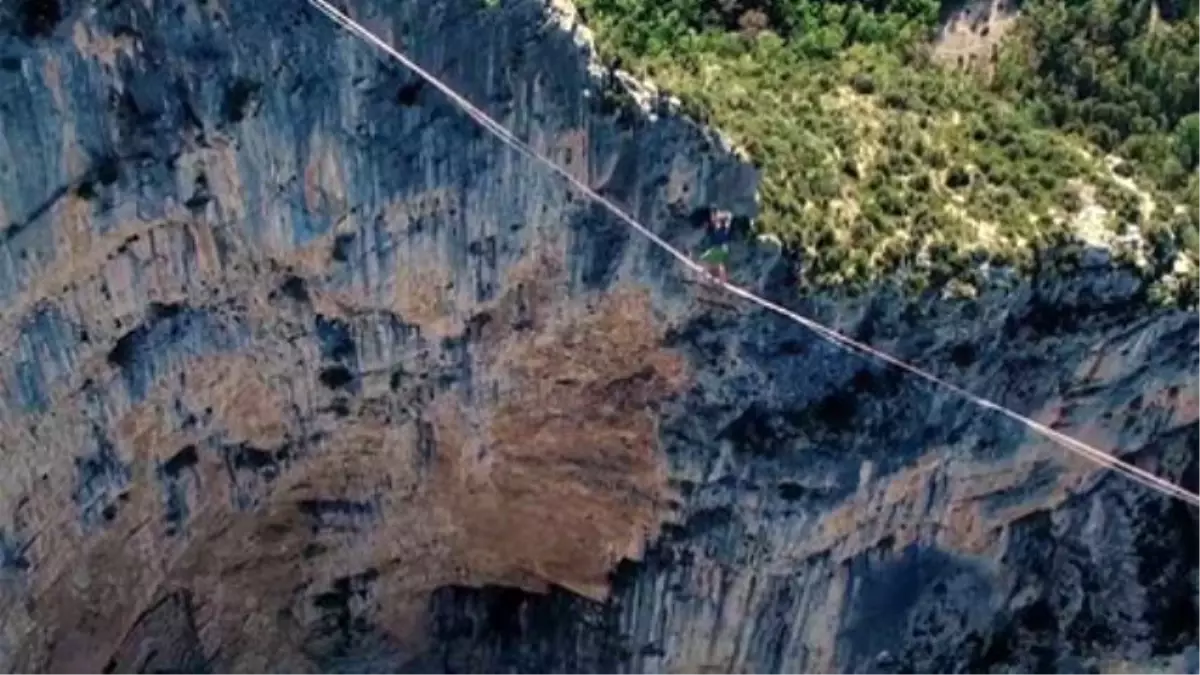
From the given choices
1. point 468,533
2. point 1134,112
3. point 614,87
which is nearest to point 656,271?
point 614,87

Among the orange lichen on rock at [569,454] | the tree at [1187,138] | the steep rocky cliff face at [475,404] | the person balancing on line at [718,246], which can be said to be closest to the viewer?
the steep rocky cliff face at [475,404]

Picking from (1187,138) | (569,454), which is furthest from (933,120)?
(569,454)

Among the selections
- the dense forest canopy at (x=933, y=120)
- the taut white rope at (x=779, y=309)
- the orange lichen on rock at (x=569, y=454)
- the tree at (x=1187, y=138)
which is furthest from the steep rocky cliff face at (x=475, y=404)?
the tree at (x=1187, y=138)

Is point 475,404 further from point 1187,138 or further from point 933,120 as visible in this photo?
point 1187,138

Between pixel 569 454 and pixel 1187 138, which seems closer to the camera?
pixel 569 454

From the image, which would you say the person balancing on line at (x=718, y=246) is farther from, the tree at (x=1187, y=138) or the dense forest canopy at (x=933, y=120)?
the tree at (x=1187, y=138)

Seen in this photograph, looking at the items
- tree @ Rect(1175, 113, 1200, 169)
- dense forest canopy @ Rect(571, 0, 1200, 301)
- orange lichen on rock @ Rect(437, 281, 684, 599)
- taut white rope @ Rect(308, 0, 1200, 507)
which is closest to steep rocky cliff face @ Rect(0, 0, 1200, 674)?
orange lichen on rock @ Rect(437, 281, 684, 599)
